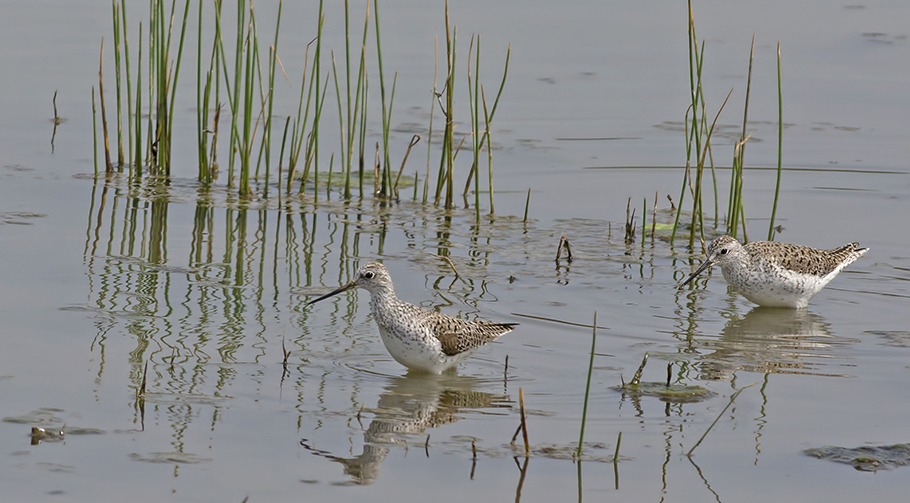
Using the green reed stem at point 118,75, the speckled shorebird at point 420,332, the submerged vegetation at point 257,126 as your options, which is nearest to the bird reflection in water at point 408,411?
the speckled shorebird at point 420,332

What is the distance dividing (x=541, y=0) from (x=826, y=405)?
13294 mm

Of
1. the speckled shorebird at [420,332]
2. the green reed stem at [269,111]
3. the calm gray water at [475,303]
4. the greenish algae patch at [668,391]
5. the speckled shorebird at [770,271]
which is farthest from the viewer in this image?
the green reed stem at [269,111]

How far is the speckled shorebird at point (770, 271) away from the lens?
31.1ft

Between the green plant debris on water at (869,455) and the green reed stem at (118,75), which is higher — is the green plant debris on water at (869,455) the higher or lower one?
the lower one

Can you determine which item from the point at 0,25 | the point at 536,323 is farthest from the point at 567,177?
the point at 0,25

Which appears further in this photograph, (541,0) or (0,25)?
(541,0)

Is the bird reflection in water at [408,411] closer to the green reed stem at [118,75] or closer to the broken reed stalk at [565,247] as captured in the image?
the broken reed stalk at [565,247]

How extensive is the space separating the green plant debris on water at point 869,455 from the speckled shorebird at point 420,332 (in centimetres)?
244

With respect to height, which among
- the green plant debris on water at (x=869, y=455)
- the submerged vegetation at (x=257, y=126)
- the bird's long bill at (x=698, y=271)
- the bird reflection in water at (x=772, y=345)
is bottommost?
the green plant debris on water at (x=869, y=455)

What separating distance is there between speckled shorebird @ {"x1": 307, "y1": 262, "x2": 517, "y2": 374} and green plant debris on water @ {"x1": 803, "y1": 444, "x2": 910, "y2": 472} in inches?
96.1

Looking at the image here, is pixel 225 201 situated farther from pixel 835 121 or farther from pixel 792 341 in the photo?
pixel 835 121

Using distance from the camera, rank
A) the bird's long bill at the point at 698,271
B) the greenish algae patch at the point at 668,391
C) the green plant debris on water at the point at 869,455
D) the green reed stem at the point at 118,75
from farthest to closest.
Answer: the green reed stem at the point at 118,75 → the bird's long bill at the point at 698,271 → the greenish algae patch at the point at 668,391 → the green plant debris on water at the point at 869,455

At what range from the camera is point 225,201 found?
11.6 m

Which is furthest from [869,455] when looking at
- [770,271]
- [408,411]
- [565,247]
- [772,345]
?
[565,247]
